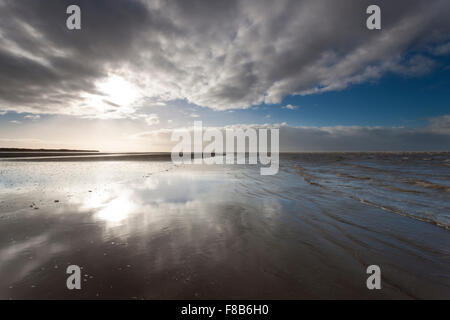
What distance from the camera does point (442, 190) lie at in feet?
43.2

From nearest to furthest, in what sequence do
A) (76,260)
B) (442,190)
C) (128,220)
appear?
(76,260)
(128,220)
(442,190)

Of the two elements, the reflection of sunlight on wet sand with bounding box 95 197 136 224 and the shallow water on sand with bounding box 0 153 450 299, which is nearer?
the shallow water on sand with bounding box 0 153 450 299

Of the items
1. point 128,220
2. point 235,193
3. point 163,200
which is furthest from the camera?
point 235,193

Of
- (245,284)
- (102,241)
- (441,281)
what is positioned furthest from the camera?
(102,241)

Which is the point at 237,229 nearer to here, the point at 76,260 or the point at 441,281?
the point at 76,260

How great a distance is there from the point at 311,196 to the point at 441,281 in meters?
7.50

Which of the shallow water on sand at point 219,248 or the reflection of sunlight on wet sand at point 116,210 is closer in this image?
the shallow water on sand at point 219,248

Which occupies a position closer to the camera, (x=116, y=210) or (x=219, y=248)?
(x=219, y=248)

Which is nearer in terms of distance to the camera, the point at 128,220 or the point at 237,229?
the point at 237,229

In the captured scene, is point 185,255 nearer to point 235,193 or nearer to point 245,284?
point 245,284
